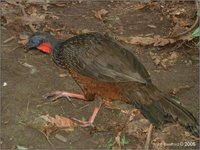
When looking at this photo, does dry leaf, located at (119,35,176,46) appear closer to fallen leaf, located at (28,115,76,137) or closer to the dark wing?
the dark wing

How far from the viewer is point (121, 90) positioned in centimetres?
468

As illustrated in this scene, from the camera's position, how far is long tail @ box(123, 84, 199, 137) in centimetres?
454

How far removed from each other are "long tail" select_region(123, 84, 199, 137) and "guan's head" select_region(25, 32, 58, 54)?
3.46 feet

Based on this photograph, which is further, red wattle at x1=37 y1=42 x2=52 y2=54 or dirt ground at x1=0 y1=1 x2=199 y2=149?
red wattle at x1=37 y1=42 x2=52 y2=54

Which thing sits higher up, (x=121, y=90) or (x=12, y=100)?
(x=121, y=90)

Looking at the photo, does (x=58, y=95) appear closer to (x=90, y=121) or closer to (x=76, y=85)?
(x=76, y=85)

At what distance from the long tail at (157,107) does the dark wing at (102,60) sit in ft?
0.42

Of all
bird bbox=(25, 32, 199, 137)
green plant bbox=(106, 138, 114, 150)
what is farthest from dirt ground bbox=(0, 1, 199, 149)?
bird bbox=(25, 32, 199, 137)

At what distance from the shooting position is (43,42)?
5.35 m

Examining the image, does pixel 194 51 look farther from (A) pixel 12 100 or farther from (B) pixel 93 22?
(A) pixel 12 100

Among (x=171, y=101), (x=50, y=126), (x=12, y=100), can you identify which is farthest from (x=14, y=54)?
(x=171, y=101)

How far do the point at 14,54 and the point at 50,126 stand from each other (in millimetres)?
1454

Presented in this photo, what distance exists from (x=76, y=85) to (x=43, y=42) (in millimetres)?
621

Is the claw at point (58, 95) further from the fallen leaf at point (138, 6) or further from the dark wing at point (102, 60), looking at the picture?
the fallen leaf at point (138, 6)
